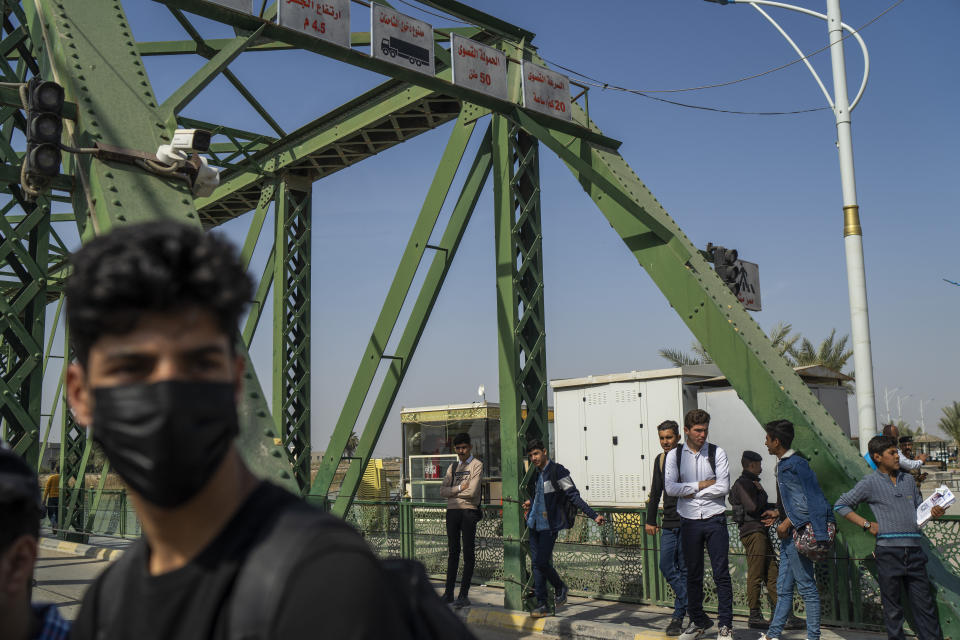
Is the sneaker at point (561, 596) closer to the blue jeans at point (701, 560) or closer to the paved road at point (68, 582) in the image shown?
the paved road at point (68, 582)

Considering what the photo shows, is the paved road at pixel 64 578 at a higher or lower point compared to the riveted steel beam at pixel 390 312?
lower

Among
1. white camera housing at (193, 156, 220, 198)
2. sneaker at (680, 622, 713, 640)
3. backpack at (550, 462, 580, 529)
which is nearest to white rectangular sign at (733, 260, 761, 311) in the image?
backpack at (550, 462, 580, 529)

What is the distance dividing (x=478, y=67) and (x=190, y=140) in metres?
4.51

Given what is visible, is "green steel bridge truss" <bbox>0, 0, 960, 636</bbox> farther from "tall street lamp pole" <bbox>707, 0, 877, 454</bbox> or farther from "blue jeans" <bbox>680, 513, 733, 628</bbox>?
"tall street lamp pole" <bbox>707, 0, 877, 454</bbox>

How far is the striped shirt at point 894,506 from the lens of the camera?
726cm

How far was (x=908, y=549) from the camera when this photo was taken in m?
7.25

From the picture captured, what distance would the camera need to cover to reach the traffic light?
5.88m

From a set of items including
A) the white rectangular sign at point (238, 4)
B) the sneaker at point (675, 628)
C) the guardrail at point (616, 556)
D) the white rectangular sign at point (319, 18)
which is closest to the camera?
the white rectangular sign at point (238, 4)

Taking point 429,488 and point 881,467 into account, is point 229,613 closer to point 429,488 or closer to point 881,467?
point 881,467

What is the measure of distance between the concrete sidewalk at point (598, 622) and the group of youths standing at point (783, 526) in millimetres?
355

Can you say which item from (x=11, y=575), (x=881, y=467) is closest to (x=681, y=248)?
(x=881, y=467)

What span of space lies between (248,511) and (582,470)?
1554 centimetres

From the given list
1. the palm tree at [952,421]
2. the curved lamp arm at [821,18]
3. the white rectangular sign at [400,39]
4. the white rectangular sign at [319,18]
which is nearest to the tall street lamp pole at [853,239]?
the curved lamp arm at [821,18]

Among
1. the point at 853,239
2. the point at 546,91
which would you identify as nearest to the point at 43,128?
the point at 546,91
